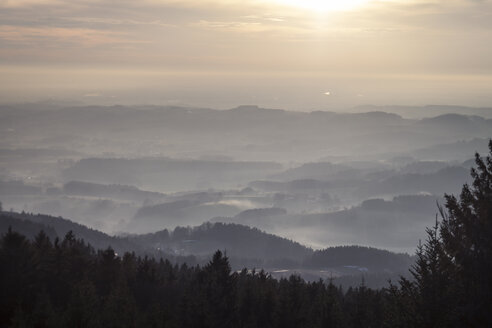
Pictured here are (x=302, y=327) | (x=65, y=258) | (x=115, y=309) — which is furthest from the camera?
(x=65, y=258)

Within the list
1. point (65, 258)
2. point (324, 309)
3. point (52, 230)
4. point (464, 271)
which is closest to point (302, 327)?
point (324, 309)

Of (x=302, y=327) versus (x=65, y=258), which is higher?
(x=65, y=258)

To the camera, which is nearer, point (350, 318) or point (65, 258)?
point (350, 318)

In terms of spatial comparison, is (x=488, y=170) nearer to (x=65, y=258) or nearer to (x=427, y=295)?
(x=427, y=295)

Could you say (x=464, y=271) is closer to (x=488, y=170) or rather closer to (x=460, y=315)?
(x=460, y=315)

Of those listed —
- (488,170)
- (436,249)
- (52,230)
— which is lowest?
(436,249)

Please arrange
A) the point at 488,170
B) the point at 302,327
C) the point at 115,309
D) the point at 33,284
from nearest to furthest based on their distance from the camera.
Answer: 1. the point at 488,170
2. the point at 115,309
3. the point at 302,327
4. the point at 33,284
